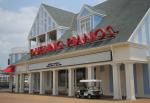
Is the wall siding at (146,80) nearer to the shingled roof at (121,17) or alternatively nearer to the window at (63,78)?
the shingled roof at (121,17)

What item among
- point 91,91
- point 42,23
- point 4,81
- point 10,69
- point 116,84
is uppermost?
point 42,23

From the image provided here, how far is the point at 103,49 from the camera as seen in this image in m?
26.8

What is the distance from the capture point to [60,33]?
4000 centimetres

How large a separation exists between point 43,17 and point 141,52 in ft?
73.7

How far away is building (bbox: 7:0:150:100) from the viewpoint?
25.3 meters

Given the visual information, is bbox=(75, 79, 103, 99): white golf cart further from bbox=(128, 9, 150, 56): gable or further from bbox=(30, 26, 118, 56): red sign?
bbox=(128, 9, 150, 56): gable

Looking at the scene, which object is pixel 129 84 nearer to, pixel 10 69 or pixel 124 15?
pixel 124 15

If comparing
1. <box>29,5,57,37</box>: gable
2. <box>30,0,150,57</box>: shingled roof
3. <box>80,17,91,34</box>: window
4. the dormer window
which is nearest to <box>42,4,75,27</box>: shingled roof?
<box>29,5,57,37</box>: gable

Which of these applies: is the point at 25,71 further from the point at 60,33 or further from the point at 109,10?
the point at 109,10

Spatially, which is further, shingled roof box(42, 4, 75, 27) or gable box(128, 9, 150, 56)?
shingled roof box(42, 4, 75, 27)

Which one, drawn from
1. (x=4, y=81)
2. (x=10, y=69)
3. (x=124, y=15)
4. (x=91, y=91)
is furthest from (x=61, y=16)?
(x=4, y=81)

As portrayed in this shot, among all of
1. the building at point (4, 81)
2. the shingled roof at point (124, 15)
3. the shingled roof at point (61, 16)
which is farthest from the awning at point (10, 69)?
the building at point (4, 81)

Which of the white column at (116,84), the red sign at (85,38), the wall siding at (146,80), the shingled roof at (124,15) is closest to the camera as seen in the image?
the white column at (116,84)

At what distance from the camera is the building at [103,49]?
2527 cm
